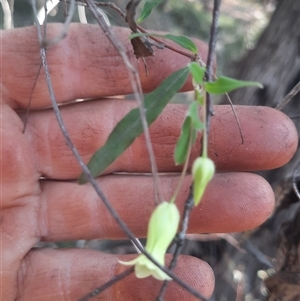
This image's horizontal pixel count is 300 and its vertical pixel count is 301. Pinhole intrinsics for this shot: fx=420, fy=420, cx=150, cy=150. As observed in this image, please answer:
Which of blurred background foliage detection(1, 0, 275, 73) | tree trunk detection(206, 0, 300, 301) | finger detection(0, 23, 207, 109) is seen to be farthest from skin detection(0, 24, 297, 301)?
blurred background foliage detection(1, 0, 275, 73)

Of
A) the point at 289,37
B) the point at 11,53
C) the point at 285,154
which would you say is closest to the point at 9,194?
the point at 11,53

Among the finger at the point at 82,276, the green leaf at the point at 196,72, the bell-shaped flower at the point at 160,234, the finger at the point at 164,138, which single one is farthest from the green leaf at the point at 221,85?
the finger at the point at 82,276

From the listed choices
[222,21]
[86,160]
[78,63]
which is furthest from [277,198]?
[222,21]

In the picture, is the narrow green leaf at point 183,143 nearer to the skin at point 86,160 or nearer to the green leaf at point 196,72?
the green leaf at point 196,72

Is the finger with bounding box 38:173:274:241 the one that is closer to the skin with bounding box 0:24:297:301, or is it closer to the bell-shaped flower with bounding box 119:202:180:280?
the skin with bounding box 0:24:297:301

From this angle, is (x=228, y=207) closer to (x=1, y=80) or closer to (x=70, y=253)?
(x=70, y=253)

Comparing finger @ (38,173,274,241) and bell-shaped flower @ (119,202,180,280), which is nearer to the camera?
bell-shaped flower @ (119,202,180,280)
